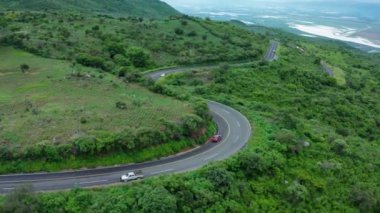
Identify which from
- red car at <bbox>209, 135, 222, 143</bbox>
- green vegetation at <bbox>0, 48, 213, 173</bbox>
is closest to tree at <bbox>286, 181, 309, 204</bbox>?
red car at <bbox>209, 135, 222, 143</bbox>

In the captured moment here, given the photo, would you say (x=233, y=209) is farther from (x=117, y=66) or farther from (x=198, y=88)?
(x=117, y=66)

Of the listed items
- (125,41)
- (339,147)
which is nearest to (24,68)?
(125,41)

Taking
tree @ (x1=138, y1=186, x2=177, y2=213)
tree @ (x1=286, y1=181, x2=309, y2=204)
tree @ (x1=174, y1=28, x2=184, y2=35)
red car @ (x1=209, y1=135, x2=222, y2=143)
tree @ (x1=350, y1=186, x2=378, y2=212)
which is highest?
tree @ (x1=174, y1=28, x2=184, y2=35)

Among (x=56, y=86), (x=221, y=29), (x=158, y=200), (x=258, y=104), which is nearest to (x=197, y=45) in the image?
(x=221, y=29)

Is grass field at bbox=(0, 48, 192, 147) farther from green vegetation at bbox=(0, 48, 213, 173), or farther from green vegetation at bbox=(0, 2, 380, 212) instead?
green vegetation at bbox=(0, 2, 380, 212)

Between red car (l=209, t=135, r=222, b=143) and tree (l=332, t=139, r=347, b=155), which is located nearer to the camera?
red car (l=209, t=135, r=222, b=143)

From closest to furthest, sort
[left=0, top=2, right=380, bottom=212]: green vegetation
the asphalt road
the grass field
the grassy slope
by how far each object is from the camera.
Answer: [left=0, top=2, right=380, bottom=212]: green vegetation < the grass field < the grassy slope < the asphalt road
